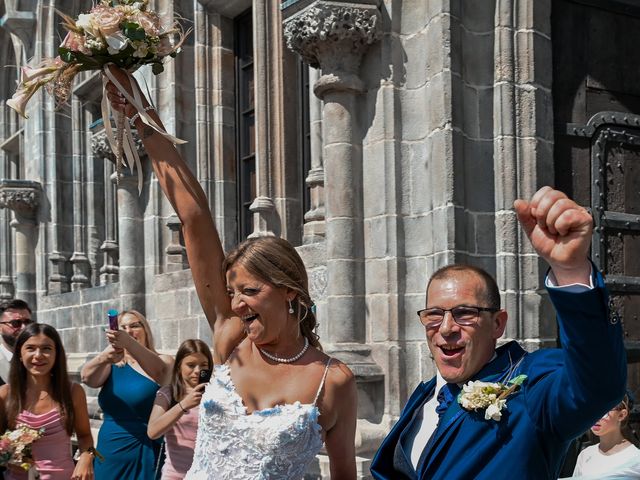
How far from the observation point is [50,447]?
186 inches

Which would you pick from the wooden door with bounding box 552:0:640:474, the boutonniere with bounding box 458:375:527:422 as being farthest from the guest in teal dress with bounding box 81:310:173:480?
the boutonniere with bounding box 458:375:527:422

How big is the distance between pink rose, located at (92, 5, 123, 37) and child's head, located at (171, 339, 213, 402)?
103 inches

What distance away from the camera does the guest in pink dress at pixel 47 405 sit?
4.72 metres

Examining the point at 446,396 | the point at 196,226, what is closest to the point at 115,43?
the point at 196,226

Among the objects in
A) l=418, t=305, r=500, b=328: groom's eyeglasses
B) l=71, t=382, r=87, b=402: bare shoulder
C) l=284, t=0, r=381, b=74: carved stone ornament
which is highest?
l=284, t=0, r=381, b=74: carved stone ornament

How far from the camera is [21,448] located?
4.49 metres

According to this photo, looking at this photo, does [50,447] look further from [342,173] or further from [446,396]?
[446,396]

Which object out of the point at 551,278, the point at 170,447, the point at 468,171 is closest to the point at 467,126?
the point at 468,171

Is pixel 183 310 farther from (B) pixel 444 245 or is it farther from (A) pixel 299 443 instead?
(A) pixel 299 443

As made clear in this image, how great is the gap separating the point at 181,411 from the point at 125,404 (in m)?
0.92

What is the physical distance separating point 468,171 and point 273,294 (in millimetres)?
3532

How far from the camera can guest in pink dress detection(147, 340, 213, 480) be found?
4.59m

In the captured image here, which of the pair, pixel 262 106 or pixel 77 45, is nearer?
pixel 77 45

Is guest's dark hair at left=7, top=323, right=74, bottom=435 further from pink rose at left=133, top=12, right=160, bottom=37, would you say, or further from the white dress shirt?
the white dress shirt
